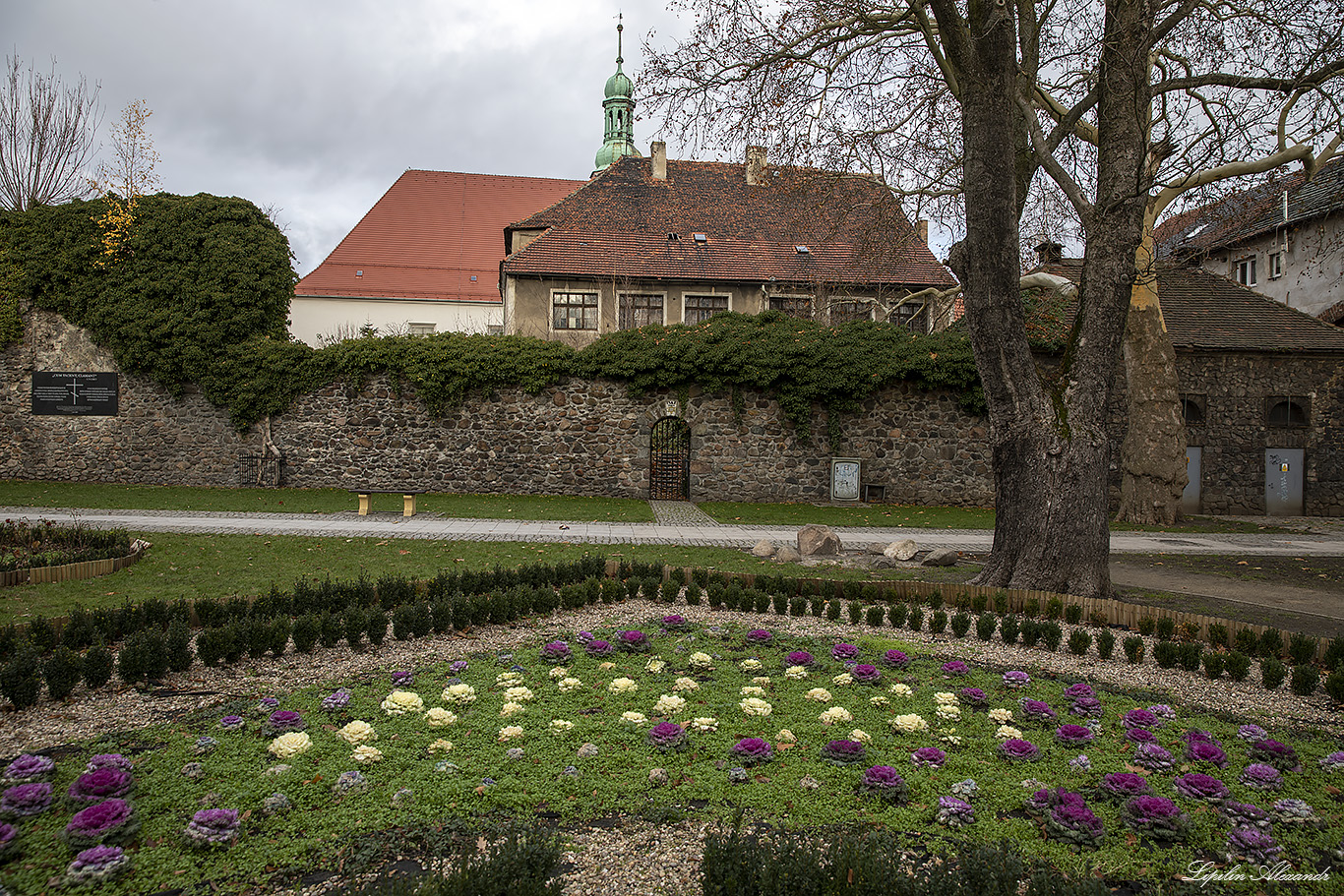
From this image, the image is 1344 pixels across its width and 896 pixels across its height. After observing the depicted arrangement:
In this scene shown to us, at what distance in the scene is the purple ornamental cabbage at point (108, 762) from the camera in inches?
121

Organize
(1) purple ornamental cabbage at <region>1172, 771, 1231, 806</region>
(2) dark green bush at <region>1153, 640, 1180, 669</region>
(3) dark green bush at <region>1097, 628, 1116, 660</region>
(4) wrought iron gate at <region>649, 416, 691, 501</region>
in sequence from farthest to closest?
1. (4) wrought iron gate at <region>649, 416, 691, 501</region>
2. (3) dark green bush at <region>1097, 628, 1116, 660</region>
3. (2) dark green bush at <region>1153, 640, 1180, 669</region>
4. (1) purple ornamental cabbage at <region>1172, 771, 1231, 806</region>

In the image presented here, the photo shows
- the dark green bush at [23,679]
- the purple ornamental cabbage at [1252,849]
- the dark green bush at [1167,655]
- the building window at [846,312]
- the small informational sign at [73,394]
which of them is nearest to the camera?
the purple ornamental cabbage at [1252,849]

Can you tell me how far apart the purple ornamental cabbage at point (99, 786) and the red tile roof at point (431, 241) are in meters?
30.8

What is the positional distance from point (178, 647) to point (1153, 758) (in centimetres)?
527

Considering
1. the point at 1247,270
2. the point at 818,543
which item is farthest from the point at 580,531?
the point at 1247,270

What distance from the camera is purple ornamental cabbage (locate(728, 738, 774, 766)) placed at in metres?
3.47

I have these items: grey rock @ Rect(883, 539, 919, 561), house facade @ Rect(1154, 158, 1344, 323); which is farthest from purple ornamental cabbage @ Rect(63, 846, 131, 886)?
house facade @ Rect(1154, 158, 1344, 323)

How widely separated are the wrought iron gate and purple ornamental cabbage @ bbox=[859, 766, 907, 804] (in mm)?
15574

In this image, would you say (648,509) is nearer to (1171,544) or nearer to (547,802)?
(1171,544)

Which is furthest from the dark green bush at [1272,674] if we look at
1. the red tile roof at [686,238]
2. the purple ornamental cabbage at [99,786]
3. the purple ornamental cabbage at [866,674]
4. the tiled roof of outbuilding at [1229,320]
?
the red tile roof at [686,238]

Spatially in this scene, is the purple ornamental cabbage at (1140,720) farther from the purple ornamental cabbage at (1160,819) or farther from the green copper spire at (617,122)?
the green copper spire at (617,122)

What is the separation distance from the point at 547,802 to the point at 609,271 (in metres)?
22.0

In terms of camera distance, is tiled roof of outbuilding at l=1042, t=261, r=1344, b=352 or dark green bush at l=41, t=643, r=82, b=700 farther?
tiled roof of outbuilding at l=1042, t=261, r=1344, b=352

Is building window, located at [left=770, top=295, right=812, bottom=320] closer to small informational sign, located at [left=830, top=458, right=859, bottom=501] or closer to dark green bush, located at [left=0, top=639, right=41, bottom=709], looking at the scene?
small informational sign, located at [left=830, top=458, right=859, bottom=501]
